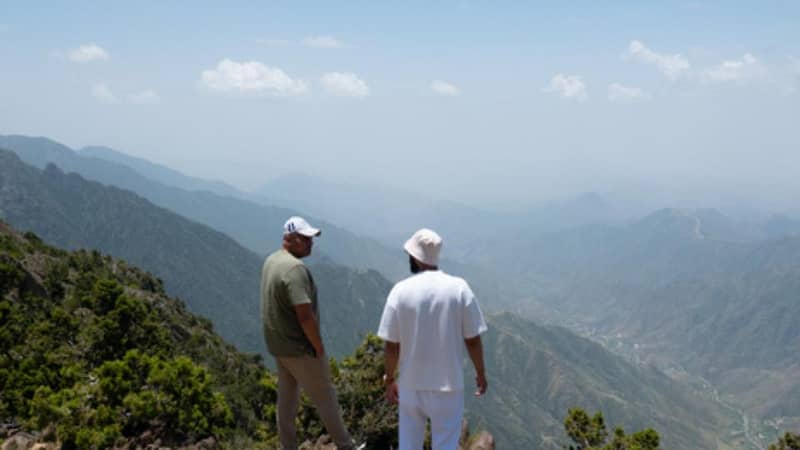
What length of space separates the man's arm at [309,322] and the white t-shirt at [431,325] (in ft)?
3.67

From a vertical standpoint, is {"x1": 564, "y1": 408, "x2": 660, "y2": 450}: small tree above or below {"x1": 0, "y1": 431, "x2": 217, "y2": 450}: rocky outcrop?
below

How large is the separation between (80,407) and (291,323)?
628cm

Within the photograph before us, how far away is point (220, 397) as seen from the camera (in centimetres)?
1284

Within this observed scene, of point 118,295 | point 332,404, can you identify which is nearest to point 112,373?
point 332,404

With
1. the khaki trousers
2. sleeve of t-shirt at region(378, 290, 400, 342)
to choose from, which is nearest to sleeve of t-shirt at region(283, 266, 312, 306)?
the khaki trousers

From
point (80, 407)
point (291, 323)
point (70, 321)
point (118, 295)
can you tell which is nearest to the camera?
point (291, 323)

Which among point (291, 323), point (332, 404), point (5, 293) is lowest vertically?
point (5, 293)

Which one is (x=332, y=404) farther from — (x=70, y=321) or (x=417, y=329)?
(x=70, y=321)

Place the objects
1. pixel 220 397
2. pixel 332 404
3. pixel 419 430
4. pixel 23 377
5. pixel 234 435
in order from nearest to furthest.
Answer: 1. pixel 419 430
2. pixel 332 404
3. pixel 234 435
4. pixel 220 397
5. pixel 23 377

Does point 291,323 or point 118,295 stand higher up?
point 291,323

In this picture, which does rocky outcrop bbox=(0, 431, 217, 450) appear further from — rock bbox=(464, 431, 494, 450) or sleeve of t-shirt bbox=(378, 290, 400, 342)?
sleeve of t-shirt bbox=(378, 290, 400, 342)

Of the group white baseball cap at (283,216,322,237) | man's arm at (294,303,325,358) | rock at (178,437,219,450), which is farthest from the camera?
rock at (178,437,219,450)

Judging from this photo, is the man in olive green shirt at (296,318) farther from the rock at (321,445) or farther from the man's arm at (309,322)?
the rock at (321,445)

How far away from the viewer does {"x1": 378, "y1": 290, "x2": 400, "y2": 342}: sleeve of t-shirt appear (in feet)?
21.1
